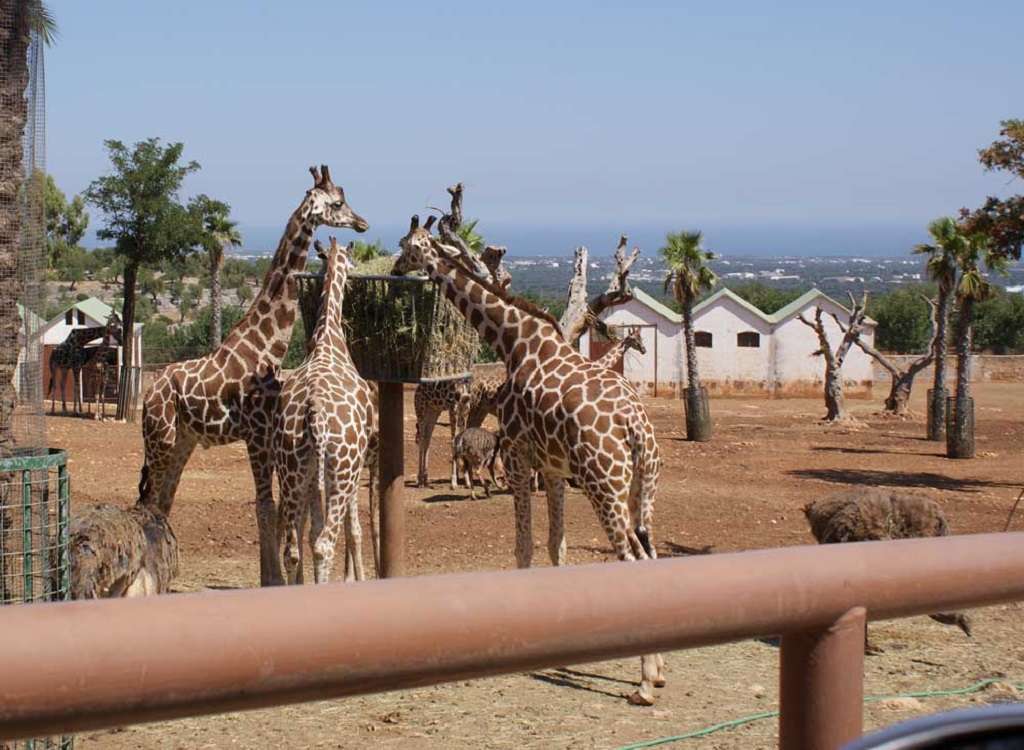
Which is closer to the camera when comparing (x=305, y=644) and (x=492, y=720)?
(x=305, y=644)

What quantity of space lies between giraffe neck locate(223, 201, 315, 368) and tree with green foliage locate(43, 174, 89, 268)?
47.7 metres

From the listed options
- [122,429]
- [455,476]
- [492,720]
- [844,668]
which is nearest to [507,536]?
[455,476]

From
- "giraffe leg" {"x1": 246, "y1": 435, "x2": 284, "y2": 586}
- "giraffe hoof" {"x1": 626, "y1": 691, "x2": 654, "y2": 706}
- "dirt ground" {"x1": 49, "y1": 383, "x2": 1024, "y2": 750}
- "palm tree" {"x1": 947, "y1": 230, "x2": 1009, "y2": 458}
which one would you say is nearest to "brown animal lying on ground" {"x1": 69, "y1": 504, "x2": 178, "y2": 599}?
"giraffe leg" {"x1": 246, "y1": 435, "x2": 284, "y2": 586}

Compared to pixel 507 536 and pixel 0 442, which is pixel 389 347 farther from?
pixel 507 536

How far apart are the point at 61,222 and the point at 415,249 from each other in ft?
182

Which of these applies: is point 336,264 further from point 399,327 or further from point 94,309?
point 94,309

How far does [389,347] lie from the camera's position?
10.3 metres

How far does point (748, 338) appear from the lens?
45375 millimetres

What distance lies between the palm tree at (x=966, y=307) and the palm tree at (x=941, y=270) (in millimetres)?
181

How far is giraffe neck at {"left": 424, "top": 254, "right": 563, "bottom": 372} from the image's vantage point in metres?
9.75

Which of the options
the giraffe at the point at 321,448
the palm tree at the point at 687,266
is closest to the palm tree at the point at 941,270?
the palm tree at the point at 687,266

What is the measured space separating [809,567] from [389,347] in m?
8.20

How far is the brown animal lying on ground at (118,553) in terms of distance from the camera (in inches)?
317

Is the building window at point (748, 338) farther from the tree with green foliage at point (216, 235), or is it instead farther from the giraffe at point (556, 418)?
the giraffe at point (556, 418)
